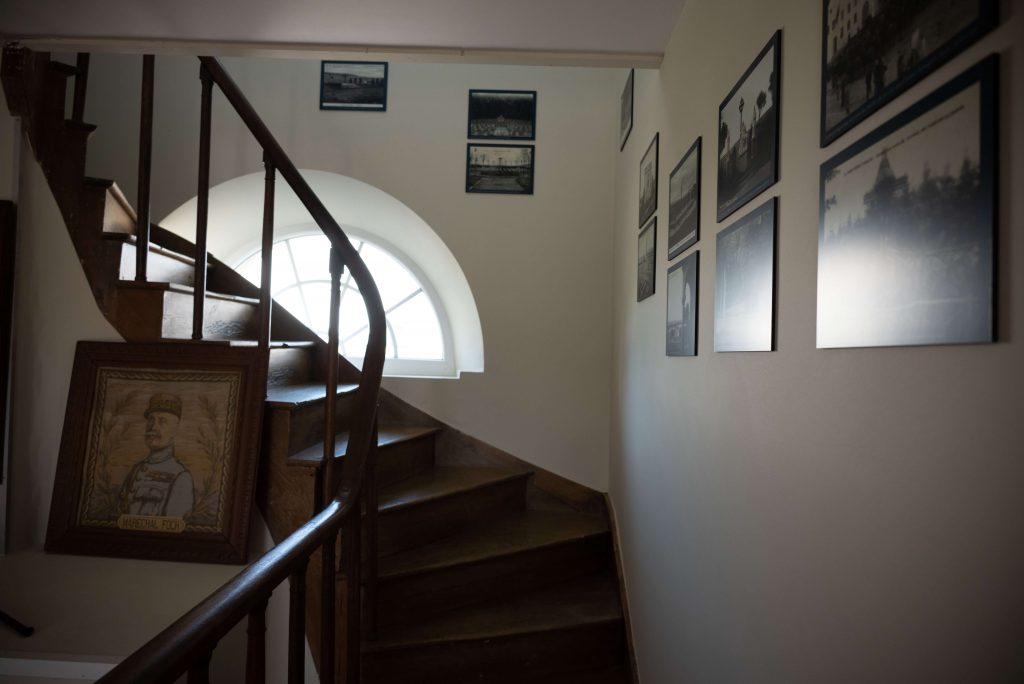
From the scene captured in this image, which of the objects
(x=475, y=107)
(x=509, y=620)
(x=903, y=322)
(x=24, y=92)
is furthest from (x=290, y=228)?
(x=903, y=322)

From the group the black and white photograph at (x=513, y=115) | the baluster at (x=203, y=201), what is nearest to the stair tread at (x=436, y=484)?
the baluster at (x=203, y=201)

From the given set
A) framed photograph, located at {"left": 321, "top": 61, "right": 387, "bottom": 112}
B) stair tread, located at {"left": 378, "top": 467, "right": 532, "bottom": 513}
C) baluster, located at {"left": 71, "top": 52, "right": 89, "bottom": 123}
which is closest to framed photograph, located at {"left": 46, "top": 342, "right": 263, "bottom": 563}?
stair tread, located at {"left": 378, "top": 467, "right": 532, "bottom": 513}

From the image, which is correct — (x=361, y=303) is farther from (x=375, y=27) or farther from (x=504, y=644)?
(x=504, y=644)

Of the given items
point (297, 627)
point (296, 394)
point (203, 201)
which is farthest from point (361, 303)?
point (297, 627)

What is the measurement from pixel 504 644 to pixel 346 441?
95 cm

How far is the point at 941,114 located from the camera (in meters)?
0.65

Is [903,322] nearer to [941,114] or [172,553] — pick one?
[941,114]

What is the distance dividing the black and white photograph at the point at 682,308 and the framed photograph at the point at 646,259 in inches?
10.2

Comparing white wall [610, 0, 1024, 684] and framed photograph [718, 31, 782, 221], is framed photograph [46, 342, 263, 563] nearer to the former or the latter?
white wall [610, 0, 1024, 684]

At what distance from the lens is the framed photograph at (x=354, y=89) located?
3.27 meters

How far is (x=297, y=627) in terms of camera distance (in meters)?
1.17

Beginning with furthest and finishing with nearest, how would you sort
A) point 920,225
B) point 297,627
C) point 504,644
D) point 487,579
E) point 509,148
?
1. point 509,148
2. point 487,579
3. point 504,644
4. point 297,627
5. point 920,225

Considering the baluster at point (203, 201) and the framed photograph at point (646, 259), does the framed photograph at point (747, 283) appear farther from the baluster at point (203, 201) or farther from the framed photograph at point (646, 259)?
the baluster at point (203, 201)

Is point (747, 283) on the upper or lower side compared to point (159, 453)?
upper
